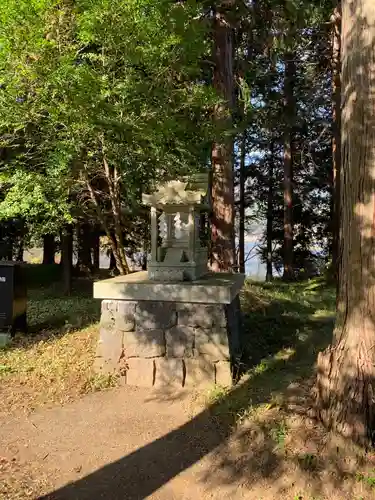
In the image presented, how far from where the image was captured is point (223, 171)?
8.76 m

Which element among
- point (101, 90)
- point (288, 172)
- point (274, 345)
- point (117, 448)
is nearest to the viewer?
point (117, 448)

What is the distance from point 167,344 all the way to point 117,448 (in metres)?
1.58

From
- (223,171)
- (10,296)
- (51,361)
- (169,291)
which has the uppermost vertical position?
(223,171)

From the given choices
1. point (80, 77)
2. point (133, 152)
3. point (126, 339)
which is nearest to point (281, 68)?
point (133, 152)

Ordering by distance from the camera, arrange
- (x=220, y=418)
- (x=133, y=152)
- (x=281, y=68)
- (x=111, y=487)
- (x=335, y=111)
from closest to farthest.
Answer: (x=111, y=487)
(x=220, y=418)
(x=133, y=152)
(x=335, y=111)
(x=281, y=68)

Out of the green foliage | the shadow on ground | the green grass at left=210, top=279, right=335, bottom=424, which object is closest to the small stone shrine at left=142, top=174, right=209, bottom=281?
the green foliage

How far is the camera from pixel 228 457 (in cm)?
373

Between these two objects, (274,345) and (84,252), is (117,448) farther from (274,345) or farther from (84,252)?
(84,252)

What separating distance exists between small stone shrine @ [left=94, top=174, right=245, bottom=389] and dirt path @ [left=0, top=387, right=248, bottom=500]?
17.0 inches

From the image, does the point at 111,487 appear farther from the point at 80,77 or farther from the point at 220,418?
the point at 80,77

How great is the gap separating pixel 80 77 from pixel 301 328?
5.42 meters

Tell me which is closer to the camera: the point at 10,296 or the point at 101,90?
the point at 101,90

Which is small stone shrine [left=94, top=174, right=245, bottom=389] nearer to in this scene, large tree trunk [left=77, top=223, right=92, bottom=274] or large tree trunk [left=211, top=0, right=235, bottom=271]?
large tree trunk [left=211, top=0, right=235, bottom=271]

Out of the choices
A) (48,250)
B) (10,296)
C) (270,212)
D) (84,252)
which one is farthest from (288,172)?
(10,296)
